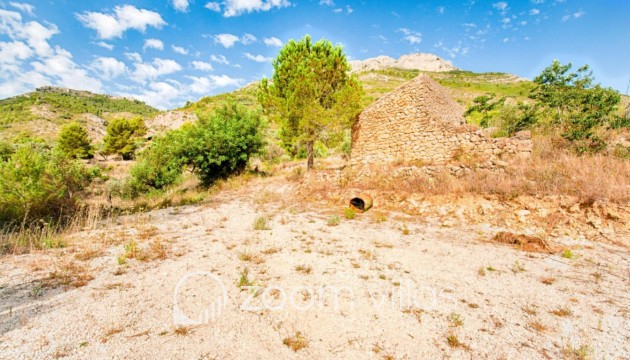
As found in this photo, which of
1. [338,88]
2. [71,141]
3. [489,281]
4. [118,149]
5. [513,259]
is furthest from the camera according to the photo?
[118,149]

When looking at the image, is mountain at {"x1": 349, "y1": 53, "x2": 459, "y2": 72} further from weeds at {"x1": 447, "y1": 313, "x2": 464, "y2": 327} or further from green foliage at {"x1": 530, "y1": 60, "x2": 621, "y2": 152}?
weeds at {"x1": 447, "y1": 313, "x2": 464, "y2": 327}

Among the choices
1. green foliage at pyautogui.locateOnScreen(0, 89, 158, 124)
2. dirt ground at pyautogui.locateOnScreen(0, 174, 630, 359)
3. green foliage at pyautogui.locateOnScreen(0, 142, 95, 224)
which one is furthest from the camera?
green foliage at pyautogui.locateOnScreen(0, 89, 158, 124)

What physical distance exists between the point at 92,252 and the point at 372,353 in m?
5.32

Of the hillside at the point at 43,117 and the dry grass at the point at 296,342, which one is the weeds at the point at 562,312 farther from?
the hillside at the point at 43,117

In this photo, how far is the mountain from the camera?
368 feet

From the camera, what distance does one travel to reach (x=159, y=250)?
16.0 ft

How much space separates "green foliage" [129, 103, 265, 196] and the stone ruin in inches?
264

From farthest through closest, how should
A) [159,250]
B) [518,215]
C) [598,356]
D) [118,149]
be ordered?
1. [118,149]
2. [518,215]
3. [159,250]
4. [598,356]

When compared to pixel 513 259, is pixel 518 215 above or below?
above

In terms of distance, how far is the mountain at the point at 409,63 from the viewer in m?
112

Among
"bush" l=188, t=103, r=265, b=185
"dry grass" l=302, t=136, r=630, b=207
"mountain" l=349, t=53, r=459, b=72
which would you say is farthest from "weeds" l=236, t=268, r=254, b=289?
"mountain" l=349, t=53, r=459, b=72

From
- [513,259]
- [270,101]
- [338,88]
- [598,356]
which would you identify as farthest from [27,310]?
[338,88]

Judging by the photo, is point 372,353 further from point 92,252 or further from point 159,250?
point 92,252

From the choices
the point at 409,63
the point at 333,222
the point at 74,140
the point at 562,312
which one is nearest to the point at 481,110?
the point at 333,222
